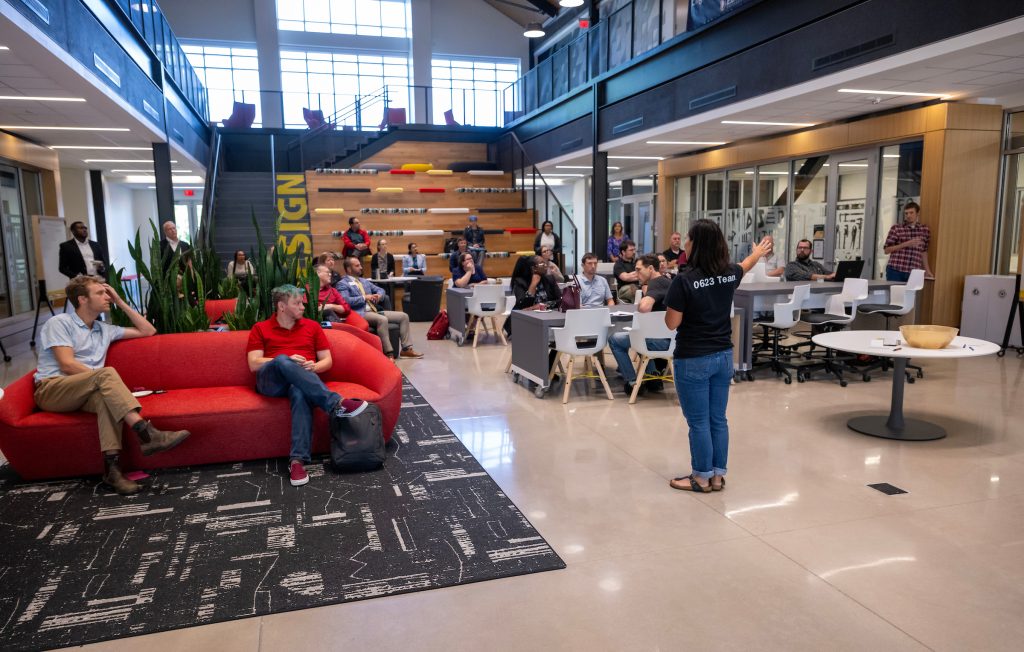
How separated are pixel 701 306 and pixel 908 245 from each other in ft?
19.2

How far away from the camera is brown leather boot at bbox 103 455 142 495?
11.9 feet

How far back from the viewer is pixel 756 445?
4.36 m

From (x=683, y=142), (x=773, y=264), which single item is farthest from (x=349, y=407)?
(x=683, y=142)

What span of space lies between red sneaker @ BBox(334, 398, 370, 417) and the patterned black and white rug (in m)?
0.37

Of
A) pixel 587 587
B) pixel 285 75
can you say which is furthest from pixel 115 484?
pixel 285 75

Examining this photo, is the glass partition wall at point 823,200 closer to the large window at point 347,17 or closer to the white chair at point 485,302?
the white chair at point 485,302

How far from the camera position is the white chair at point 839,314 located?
634 cm

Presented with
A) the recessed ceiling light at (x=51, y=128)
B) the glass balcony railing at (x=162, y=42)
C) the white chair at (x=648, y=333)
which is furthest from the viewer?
the recessed ceiling light at (x=51, y=128)

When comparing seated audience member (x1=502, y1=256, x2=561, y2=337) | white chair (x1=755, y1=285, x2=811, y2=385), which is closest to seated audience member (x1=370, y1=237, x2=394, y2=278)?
seated audience member (x1=502, y1=256, x2=561, y2=337)

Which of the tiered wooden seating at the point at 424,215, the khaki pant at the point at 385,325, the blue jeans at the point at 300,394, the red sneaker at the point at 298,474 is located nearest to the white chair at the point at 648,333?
the blue jeans at the point at 300,394

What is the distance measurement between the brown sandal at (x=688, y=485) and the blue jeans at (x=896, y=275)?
5.83 metres

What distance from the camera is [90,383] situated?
370 cm

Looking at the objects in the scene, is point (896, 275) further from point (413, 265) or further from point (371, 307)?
point (413, 265)

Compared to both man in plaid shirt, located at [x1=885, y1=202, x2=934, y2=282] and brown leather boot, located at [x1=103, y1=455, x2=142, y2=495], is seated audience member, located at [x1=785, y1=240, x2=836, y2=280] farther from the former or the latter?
brown leather boot, located at [x1=103, y1=455, x2=142, y2=495]
